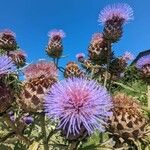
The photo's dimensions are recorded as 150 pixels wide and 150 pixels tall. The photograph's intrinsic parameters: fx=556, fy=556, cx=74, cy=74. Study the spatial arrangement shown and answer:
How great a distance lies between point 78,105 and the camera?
95.7 inches

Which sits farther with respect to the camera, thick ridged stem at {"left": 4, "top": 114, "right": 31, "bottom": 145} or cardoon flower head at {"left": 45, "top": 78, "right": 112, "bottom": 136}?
thick ridged stem at {"left": 4, "top": 114, "right": 31, "bottom": 145}

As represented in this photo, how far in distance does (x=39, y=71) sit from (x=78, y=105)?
0.46m

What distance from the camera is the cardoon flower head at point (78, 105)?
2346mm

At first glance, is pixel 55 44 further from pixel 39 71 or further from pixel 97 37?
pixel 39 71

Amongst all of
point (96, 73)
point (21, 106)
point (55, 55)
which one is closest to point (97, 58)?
point (96, 73)

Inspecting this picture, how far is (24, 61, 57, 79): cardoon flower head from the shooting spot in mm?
2791

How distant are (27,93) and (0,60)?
22 centimetres

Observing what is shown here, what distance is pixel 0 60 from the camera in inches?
103

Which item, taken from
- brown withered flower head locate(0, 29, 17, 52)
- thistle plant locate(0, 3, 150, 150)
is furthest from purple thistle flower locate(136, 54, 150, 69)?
brown withered flower head locate(0, 29, 17, 52)

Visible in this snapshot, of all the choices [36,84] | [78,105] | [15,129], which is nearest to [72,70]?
[36,84]

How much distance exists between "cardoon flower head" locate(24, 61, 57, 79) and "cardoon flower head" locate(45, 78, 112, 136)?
0.29 m

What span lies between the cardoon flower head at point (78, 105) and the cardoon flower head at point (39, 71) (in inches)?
11.5

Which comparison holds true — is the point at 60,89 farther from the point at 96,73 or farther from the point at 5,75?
the point at 96,73

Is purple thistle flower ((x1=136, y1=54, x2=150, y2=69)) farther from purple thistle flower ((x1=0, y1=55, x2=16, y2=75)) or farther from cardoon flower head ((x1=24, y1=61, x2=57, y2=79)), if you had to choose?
purple thistle flower ((x1=0, y1=55, x2=16, y2=75))
